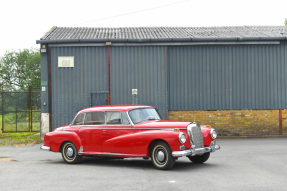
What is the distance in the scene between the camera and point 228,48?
17453mm

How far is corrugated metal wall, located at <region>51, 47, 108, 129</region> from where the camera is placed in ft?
55.6

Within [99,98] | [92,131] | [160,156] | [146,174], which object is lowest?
[146,174]

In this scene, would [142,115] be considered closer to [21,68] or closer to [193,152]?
[193,152]

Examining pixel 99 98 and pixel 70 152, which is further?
pixel 99 98

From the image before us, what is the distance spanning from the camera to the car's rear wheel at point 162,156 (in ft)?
→ 27.4

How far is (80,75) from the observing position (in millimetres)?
17078

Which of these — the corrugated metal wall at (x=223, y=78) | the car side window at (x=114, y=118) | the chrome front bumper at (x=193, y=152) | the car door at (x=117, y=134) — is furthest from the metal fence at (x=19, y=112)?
the chrome front bumper at (x=193, y=152)

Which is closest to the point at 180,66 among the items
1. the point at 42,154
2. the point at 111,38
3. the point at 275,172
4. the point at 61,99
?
the point at 111,38

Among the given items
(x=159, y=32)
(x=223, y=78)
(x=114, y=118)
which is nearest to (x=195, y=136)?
(x=114, y=118)

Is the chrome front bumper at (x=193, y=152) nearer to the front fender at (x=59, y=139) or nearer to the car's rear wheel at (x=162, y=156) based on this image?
the car's rear wheel at (x=162, y=156)

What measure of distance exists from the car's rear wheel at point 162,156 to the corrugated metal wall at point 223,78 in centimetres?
875

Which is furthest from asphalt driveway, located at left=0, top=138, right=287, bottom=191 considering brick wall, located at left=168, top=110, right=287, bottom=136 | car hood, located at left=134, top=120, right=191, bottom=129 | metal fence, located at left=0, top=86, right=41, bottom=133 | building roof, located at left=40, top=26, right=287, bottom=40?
metal fence, located at left=0, top=86, right=41, bottom=133

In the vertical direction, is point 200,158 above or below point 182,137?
below

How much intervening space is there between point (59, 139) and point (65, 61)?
7505 mm
